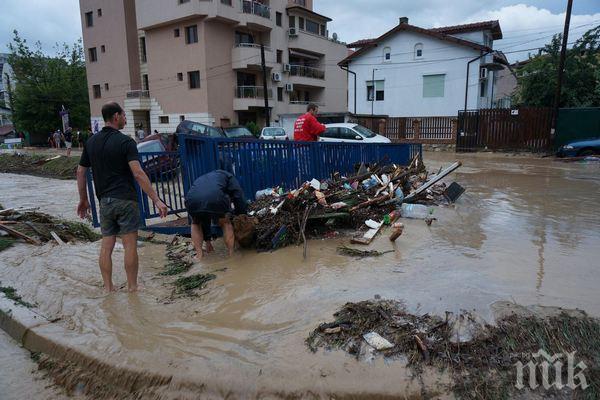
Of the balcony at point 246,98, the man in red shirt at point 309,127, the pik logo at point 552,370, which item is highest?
the balcony at point 246,98

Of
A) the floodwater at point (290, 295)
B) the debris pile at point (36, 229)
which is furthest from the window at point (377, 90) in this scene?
the debris pile at point (36, 229)

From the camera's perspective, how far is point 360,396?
2.67 metres

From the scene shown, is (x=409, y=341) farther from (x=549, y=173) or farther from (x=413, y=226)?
(x=549, y=173)

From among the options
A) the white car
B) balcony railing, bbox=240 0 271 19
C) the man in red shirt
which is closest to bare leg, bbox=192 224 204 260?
the man in red shirt

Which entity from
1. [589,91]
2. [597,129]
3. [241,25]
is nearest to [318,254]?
[597,129]

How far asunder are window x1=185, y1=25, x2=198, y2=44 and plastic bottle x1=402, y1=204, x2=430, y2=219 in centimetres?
3125

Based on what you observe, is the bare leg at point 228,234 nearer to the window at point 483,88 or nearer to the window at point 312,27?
the window at point 483,88

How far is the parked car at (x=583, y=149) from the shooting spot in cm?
1576

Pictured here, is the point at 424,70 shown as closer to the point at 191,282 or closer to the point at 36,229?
the point at 36,229

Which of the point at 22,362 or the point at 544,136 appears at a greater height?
the point at 544,136

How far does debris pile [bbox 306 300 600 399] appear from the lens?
2656mm

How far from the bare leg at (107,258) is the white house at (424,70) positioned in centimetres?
2949

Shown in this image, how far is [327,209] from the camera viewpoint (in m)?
5.92

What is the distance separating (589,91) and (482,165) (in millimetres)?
12421
